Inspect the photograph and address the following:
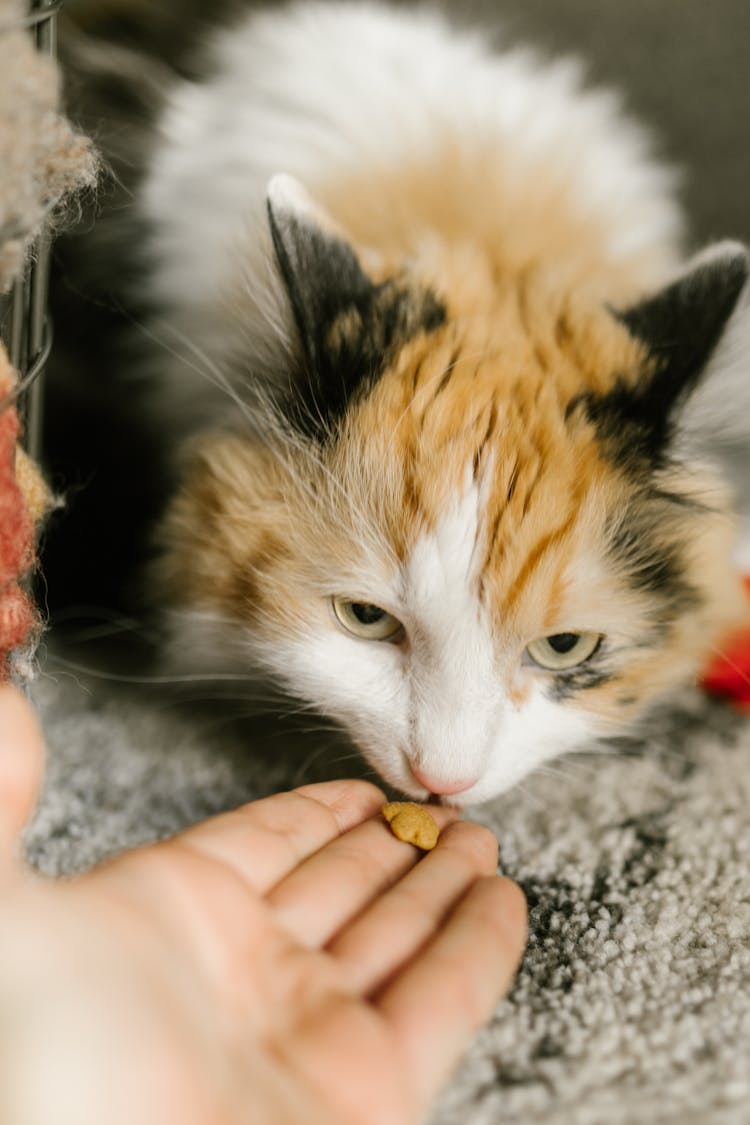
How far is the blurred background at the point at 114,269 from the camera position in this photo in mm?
1643

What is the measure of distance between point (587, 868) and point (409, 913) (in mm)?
376

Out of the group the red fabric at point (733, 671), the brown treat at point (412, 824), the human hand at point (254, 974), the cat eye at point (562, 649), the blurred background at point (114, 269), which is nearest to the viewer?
the human hand at point (254, 974)

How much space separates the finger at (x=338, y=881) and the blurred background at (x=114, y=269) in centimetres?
67

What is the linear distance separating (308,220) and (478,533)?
1.26 feet

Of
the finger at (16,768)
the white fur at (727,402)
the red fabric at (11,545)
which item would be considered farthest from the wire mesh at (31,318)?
the white fur at (727,402)

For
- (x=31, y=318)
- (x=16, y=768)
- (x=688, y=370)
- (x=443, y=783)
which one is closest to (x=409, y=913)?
(x=443, y=783)

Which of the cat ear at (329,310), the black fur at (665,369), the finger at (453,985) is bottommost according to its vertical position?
the finger at (453,985)

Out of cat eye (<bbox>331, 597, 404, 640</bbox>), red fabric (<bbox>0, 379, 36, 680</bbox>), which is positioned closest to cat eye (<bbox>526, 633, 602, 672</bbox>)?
cat eye (<bbox>331, 597, 404, 640</bbox>)

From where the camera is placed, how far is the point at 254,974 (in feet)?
2.63

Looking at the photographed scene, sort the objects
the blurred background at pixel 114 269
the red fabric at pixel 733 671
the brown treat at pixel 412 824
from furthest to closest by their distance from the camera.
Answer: the blurred background at pixel 114 269, the red fabric at pixel 733 671, the brown treat at pixel 412 824

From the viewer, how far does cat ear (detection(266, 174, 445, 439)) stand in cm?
111

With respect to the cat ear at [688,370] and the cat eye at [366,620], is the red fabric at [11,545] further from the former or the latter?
the cat ear at [688,370]

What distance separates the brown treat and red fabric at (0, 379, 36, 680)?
1.35 ft

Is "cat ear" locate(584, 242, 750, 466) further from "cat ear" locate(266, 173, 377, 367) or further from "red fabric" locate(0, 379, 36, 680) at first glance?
"red fabric" locate(0, 379, 36, 680)
